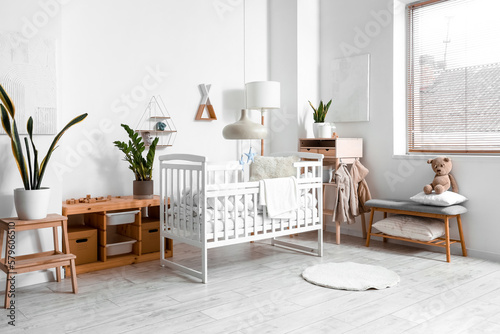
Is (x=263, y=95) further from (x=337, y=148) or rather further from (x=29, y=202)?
(x=29, y=202)

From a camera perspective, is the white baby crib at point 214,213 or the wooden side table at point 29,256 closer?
the wooden side table at point 29,256

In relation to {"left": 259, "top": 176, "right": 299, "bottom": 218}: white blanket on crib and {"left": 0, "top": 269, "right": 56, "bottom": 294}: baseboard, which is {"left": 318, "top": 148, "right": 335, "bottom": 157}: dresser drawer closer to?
{"left": 259, "top": 176, "right": 299, "bottom": 218}: white blanket on crib

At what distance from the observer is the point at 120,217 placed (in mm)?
3516

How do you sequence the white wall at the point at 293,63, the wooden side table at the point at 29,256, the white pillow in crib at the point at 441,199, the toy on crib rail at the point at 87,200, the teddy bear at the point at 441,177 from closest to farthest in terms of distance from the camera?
1. the wooden side table at the point at 29,256
2. the toy on crib rail at the point at 87,200
3. the white pillow in crib at the point at 441,199
4. the teddy bear at the point at 441,177
5. the white wall at the point at 293,63

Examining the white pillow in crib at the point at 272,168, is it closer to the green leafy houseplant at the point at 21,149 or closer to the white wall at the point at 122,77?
the white wall at the point at 122,77

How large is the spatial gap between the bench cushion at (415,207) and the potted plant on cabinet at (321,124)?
2.64ft

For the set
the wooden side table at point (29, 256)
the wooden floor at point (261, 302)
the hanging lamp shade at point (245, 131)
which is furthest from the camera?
the hanging lamp shade at point (245, 131)

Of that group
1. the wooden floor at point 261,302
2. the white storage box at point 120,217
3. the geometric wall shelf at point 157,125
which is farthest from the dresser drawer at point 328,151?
the white storage box at point 120,217

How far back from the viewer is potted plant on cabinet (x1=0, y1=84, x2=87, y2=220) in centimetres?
280

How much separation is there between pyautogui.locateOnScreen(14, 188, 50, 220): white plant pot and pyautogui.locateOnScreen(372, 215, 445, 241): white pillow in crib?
2658 mm

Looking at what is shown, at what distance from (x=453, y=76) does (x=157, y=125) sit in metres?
2.59

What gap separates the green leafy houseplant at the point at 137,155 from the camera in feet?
11.9

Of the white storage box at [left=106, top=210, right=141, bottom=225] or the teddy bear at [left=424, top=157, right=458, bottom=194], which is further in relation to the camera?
the teddy bear at [left=424, top=157, right=458, bottom=194]

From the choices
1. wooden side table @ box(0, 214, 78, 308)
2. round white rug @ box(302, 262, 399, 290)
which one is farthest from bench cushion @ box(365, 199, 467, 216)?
wooden side table @ box(0, 214, 78, 308)
